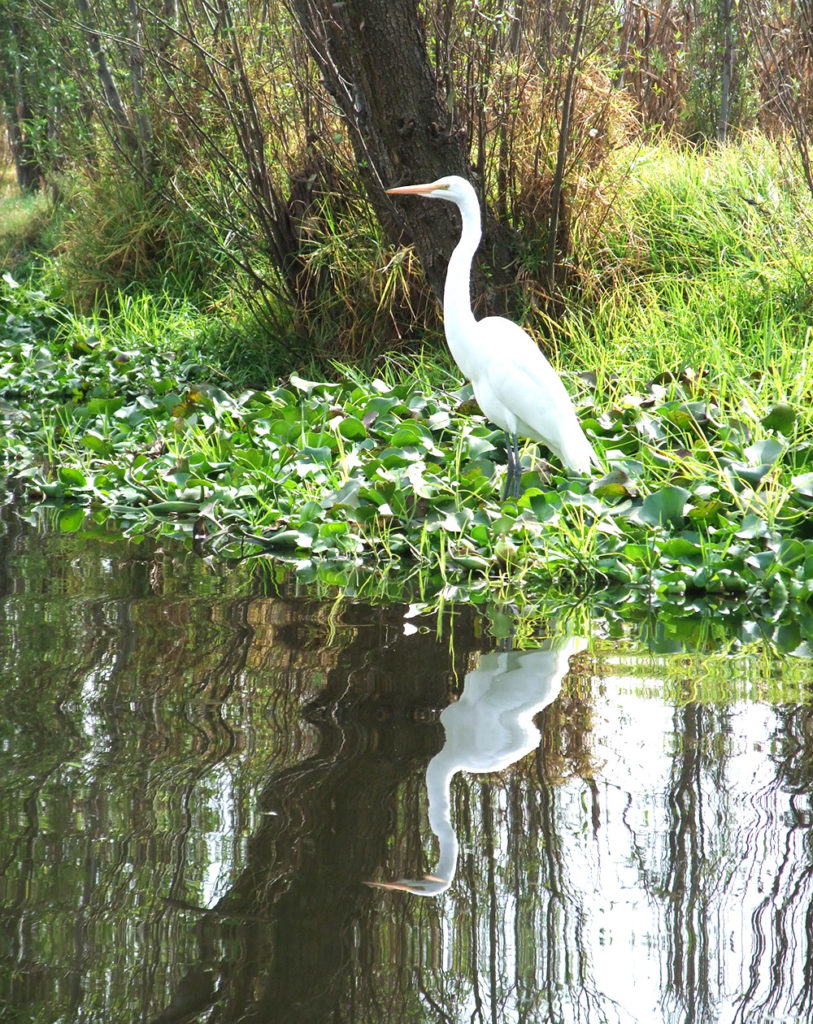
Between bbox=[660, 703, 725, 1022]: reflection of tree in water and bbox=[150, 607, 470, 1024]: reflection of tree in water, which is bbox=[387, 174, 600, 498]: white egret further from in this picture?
bbox=[660, 703, 725, 1022]: reflection of tree in water

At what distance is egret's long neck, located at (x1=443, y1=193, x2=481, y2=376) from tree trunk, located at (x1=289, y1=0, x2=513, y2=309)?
1.15m

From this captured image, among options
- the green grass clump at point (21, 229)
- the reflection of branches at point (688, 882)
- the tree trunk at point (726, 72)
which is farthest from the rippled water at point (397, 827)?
the green grass clump at point (21, 229)

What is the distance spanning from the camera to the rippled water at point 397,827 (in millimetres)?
1483

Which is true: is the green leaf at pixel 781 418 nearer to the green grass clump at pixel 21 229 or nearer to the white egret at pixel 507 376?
the white egret at pixel 507 376

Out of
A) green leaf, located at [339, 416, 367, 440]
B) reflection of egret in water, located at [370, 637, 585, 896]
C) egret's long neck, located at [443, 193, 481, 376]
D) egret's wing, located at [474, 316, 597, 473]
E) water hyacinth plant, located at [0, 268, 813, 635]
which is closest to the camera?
reflection of egret in water, located at [370, 637, 585, 896]

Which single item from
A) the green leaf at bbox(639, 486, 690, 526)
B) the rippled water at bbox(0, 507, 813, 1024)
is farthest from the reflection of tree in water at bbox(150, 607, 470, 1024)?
the green leaf at bbox(639, 486, 690, 526)

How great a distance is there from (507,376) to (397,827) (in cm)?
265

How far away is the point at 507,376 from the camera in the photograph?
4266 millimetres

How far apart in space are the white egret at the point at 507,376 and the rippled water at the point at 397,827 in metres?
1.39

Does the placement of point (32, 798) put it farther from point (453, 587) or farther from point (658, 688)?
point (453, 587)

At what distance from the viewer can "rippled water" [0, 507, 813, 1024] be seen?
1.48m

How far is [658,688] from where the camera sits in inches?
100

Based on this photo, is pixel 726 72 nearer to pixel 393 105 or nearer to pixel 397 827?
pixel 393 105

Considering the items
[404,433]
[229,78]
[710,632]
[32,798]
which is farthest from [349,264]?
[32,798]
